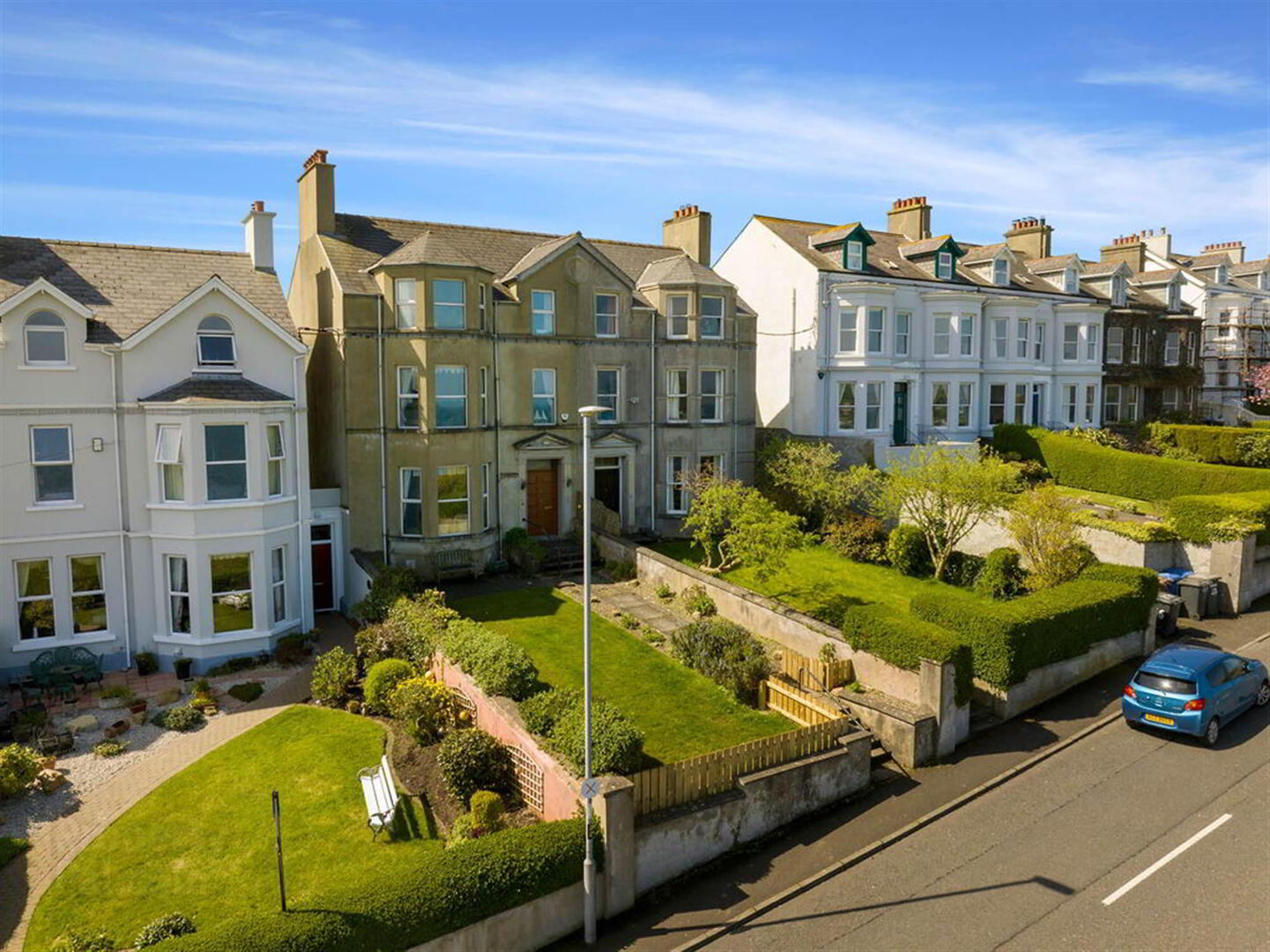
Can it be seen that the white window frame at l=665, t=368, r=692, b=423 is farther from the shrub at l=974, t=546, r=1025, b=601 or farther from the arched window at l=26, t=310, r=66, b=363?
the arched window at l=26, t=310, r=66, b=363

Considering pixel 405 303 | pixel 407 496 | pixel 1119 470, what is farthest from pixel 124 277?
pixel 1119 470

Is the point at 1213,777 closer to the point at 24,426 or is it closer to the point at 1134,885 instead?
the point at 1134,885

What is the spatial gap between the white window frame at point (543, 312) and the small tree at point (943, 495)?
13437 millimetres

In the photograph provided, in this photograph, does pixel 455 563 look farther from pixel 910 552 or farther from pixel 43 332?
pixel 910 552

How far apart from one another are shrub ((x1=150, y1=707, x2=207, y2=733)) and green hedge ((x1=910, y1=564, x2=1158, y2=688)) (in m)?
17.9

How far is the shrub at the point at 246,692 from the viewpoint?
864 inches

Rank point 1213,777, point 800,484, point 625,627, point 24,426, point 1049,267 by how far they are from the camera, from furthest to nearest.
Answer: point 1049,267
point 800,484
point 625,627
point 24,426
point 1213,777

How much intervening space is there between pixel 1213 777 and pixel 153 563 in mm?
26310

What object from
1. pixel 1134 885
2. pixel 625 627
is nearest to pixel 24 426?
pixel 625 627

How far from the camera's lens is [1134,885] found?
46.3ft

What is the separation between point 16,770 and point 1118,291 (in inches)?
2093

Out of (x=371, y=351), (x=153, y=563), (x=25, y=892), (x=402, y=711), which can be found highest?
(x=371, y=351)

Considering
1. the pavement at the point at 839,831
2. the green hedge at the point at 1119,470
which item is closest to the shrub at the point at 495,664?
the pavement at the point at 839,831

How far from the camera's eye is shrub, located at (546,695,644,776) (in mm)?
15867
